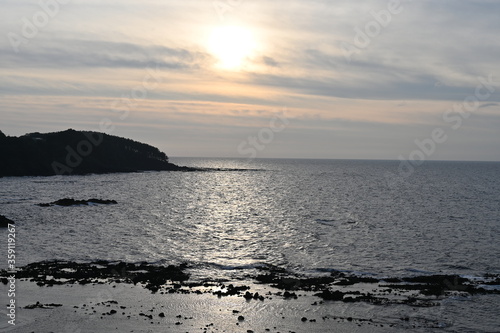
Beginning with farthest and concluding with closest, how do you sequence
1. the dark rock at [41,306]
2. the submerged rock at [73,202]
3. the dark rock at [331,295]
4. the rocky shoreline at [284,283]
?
the submerged rock at [73,202] → the rocky shoreline at [284,283] → the dark rock at [331,295] → the dark rock at [41,306]

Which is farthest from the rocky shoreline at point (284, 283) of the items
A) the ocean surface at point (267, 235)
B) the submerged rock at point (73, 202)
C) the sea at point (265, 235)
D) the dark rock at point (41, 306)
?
the submerged rock at point (73, 202)

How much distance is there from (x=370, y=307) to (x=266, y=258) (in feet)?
56.2

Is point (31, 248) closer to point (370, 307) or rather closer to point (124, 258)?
point (124, 258)

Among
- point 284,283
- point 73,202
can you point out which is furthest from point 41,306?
point 73,202

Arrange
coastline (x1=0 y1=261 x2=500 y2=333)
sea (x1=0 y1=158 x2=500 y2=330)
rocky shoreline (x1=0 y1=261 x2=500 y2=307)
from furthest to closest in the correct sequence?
sea (x1=0 y1=158 x2=500 y2=330) < rocky shoreline (x1=0 y1=261 x2=500 y2=307) < coastline (x1=0 y1=261 x2=500 y2=333)

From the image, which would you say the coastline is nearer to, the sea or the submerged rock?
the sea

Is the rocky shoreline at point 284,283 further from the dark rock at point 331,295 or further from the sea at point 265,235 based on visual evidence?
the sea at point 265,235

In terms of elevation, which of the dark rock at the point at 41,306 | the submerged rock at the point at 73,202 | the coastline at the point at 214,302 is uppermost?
the submerged rock at the point at 73,202

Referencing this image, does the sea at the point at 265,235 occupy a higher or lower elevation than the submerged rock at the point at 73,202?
lower

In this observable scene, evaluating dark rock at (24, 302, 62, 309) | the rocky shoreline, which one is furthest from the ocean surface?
dark rock at (24, 302, 62, 309)

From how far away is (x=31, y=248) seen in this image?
156 ft

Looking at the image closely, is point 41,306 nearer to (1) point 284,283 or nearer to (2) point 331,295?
(1) point 284,283

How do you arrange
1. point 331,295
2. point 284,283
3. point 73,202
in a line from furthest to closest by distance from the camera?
point 73,202 → point 284,283 → point 331,295

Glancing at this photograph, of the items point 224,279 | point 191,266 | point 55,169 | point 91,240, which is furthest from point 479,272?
point 55,169
